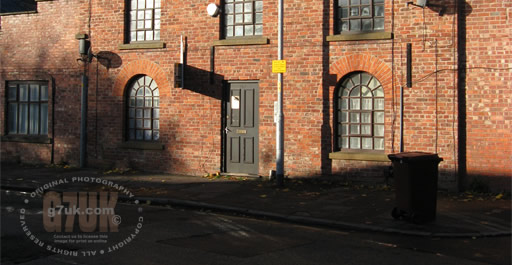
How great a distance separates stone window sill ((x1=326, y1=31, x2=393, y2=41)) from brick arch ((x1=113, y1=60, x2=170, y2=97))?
5.07m

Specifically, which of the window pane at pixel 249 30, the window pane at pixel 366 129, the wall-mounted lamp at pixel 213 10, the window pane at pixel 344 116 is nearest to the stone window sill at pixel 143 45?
the wall-mounted lamp at pixel 213 10

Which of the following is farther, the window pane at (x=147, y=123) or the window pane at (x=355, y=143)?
the window pane at (x=147, y=123)

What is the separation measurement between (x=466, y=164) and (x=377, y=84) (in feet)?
9.21

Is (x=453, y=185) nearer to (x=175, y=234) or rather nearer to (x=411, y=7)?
(x=411, y=7)

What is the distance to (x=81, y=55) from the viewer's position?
56.3 feet

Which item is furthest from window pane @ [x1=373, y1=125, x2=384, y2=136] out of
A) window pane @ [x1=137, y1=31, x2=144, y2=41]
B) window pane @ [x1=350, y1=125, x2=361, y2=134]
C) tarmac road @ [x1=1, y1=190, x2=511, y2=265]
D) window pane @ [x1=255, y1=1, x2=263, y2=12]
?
window pane @ [x1=137, y1=31, x2=144, y2=41]

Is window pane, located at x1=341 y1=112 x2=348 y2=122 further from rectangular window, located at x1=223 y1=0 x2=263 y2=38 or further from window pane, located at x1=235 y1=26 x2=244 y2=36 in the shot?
window pane, located at x1=235 y1=26 x2=244 y2=36

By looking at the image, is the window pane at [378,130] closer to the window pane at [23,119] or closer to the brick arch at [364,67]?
the brick arch at [364,67]

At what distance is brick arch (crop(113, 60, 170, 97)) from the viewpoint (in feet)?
52.6

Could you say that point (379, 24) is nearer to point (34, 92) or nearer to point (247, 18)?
point (247, 18)

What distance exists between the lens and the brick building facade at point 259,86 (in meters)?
12.7

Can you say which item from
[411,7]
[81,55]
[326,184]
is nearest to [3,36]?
[81,55]

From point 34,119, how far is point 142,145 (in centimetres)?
466

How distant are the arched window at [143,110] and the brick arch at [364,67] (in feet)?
18.3
